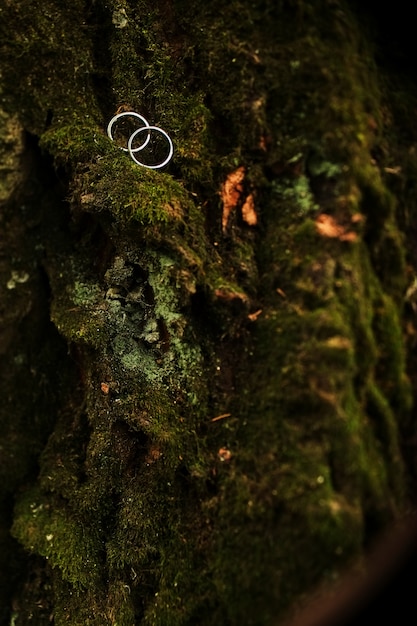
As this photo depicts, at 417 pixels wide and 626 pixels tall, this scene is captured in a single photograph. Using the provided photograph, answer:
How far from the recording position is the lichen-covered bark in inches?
67.4

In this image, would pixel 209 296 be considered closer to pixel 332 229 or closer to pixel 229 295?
pixel 229 295

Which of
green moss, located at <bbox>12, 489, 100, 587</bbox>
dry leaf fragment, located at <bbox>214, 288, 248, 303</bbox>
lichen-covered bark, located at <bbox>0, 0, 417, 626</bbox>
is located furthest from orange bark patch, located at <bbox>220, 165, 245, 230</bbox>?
green moss, located at <bbox>12, 489, 100, 587</bbox>

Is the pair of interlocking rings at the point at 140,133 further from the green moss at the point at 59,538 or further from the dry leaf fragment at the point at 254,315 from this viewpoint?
the green moss at the point at 59,538

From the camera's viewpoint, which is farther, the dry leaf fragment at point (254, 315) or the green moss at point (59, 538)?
the green moss at point (59, 538)

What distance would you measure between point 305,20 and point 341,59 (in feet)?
0.68

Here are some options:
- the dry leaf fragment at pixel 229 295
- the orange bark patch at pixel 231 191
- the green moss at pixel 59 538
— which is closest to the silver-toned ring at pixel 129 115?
the orange bark patch at pixel 231 191

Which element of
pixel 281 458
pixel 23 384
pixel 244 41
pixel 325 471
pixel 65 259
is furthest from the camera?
pixel 23 384

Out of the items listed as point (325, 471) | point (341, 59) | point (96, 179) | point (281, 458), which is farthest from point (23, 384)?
point (341, 59)

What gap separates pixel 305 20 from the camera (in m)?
1.84

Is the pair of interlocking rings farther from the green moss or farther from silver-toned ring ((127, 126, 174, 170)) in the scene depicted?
the green moss

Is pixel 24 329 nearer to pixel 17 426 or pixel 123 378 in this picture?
pixel 17 426

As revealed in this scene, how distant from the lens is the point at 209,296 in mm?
1922

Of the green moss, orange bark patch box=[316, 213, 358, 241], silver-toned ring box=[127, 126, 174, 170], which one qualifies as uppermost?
orange bark patch box=[316, 213, 358, 241]

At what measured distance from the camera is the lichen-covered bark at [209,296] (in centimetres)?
171
